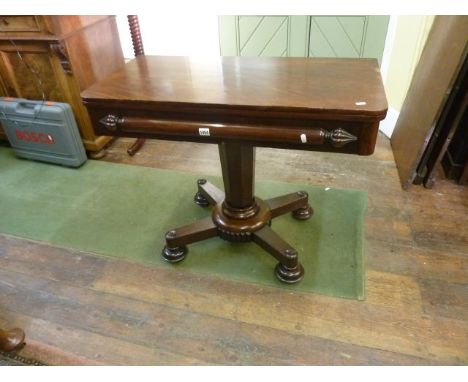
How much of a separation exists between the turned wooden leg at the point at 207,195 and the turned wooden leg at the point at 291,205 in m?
0.21

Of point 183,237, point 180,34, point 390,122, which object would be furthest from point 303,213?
point 180,34

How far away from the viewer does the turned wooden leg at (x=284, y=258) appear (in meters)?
1.15

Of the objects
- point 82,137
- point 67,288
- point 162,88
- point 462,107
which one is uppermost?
point 162,88

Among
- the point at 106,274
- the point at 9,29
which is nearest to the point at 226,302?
the point at 106,274

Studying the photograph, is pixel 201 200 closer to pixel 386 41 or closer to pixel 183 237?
pixel 183 237

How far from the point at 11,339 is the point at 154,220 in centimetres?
66

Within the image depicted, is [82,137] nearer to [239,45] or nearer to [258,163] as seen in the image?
[258,163]

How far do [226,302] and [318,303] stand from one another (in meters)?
0.31

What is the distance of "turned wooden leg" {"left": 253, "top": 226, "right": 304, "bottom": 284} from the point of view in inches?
45.4

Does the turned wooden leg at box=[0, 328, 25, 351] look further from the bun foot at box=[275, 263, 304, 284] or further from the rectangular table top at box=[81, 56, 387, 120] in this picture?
the bun foot at box=[275, 263, 304, 284]

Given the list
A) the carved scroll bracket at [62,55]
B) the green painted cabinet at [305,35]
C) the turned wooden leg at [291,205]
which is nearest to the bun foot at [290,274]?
the turned wooden leg at [291,205]

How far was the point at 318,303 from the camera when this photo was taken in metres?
1.12

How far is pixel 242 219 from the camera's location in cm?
126

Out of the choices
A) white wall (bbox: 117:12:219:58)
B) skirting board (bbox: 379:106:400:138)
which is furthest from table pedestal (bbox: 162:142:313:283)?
white wall (bbox: 117:12:219:58)
